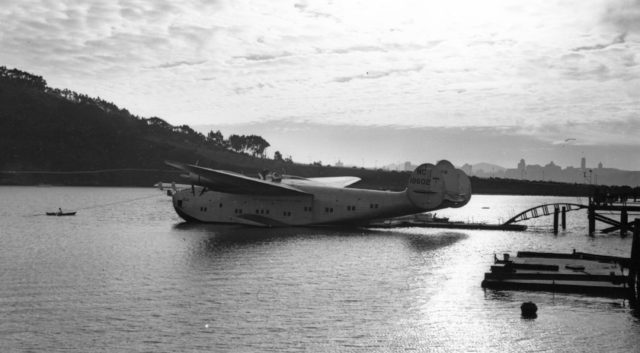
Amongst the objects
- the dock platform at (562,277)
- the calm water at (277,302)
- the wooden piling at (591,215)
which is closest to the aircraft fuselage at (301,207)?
the calm water at (277,302)

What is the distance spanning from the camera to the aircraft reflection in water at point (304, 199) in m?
63.0

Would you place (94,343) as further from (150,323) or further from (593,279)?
(593,279)

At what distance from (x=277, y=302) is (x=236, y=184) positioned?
3269 centimetres

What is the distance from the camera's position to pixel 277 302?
32.1 m

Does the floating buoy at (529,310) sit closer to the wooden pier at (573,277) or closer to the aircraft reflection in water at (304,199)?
the wooden pier at (573,277)

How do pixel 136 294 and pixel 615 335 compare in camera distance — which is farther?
pixel 136 294

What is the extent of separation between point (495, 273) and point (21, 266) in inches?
1169

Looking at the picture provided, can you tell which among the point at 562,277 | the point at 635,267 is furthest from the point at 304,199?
the point at 635,267

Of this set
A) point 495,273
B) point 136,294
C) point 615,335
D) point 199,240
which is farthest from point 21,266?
point 615,335

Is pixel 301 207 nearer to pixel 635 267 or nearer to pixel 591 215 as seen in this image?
pixel 591 215

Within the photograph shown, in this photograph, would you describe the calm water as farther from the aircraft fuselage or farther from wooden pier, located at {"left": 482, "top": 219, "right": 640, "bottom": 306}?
the aircraft fuselage

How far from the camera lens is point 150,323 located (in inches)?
1091

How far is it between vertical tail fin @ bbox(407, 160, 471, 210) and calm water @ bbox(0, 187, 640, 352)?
8.16 meters

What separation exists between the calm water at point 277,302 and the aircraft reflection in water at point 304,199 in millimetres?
8568
